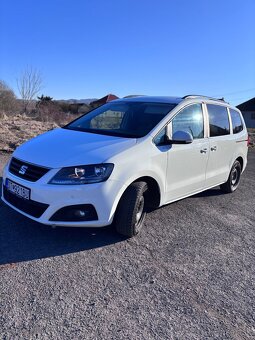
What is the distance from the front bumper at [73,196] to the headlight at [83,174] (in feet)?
0.16

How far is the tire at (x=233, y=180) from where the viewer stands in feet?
21.5

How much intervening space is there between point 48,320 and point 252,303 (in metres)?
1.78

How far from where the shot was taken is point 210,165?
545cm

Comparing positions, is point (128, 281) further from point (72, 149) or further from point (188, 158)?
point (188, 158)

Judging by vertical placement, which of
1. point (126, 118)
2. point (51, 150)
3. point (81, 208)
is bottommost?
point (81, 208)

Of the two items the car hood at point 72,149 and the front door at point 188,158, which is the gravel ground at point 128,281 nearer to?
the front door at point 188,158

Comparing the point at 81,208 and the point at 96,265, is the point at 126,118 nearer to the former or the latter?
the point at 81,208

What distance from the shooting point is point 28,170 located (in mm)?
3734

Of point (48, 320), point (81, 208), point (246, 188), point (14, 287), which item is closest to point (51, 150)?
point (81, 208)

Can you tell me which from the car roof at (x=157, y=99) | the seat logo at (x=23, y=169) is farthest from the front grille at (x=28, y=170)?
the car roof at (x=157, y=99)

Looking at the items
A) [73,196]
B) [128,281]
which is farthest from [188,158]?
[128,281]

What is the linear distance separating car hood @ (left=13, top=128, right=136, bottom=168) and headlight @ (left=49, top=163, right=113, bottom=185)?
0.05 m

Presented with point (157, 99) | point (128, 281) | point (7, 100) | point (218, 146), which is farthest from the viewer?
point (7, 100)

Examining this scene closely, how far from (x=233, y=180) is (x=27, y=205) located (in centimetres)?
447
